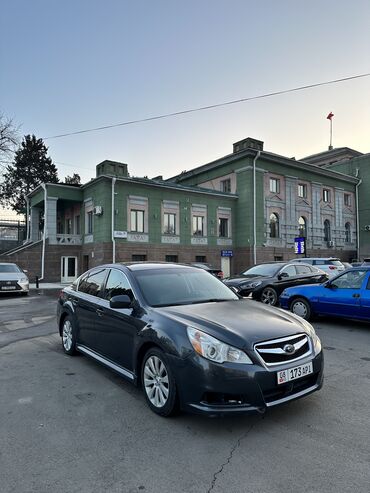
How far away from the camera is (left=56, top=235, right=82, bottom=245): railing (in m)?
28.1

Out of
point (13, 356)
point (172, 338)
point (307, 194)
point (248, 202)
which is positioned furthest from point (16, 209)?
point (172, 338)

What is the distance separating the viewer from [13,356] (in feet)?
20.4

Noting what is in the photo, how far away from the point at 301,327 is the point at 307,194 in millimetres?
34250

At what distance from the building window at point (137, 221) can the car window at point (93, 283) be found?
20.7 m

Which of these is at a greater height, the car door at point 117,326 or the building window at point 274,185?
the building window at point 274,185

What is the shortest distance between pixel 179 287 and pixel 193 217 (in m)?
25.0

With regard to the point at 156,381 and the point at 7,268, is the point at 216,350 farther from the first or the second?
the point at 7,268

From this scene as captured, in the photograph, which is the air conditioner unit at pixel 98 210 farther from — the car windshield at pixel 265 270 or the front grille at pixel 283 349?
the front grille at pixel 283 349

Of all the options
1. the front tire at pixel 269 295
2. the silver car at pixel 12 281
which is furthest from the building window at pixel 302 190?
the silver car at pixel 12 281

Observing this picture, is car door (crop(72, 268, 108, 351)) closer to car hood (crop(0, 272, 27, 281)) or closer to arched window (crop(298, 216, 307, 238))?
car hood (crop(0, 272, 27, 281))

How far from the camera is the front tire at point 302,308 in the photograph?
9103 mm

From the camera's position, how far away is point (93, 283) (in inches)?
227

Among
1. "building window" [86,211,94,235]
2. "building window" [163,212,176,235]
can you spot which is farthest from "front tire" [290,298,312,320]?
"building window" [86,211,94,235]

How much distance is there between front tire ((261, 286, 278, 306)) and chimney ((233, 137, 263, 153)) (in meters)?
22.0
